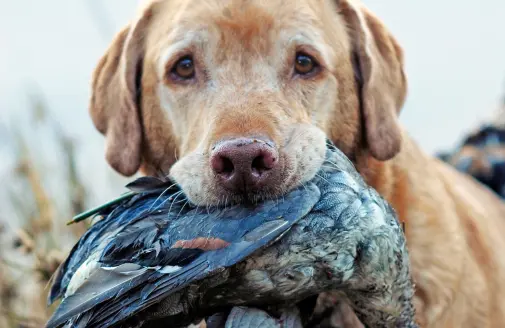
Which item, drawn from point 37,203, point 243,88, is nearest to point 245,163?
point 243,88

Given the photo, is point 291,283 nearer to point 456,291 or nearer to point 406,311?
point 406,311

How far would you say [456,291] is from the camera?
3.63 m

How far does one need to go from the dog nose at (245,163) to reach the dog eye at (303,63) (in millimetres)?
769

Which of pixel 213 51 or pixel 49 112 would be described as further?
pixel 49 112

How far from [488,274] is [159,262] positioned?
2080 millimetres

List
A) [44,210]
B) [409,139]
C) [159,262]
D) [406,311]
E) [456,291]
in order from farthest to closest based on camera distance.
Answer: [44,210]
[409,139]
[456,291]
[406,311]
[159,262]

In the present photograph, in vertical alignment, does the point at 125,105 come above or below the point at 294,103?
below

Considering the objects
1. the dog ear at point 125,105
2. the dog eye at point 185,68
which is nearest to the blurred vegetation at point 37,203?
the dog ear at point 125,105

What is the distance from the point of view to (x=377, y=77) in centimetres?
358

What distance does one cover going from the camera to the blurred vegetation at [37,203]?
414 cm

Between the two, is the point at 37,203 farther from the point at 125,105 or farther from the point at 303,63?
the point at 303,63

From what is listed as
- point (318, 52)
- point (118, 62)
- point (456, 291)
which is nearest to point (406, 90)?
point (318, 52)

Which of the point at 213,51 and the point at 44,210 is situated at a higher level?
the point at 213,51

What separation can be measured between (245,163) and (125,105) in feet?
4.07
